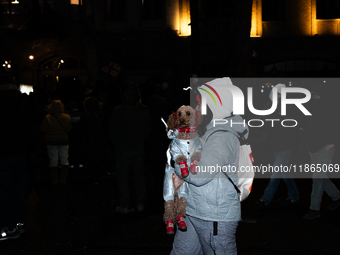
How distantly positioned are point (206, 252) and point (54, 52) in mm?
19152

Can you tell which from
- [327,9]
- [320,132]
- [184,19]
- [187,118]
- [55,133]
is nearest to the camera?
[187,118]

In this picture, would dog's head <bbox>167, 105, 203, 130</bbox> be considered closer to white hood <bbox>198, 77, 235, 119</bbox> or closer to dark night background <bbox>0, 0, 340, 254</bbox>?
white hood <bbox>198, 77, 235, 119</bbox>

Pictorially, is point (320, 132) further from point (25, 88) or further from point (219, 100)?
point (25, 88)

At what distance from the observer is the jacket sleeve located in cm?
315

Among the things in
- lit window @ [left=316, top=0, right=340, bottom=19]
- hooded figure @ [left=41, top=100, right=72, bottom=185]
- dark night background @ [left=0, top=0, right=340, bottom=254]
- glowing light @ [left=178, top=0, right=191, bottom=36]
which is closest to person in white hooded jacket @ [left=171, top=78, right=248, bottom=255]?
hooded figure @ [left=41, top=100, right=72, bottom=185]

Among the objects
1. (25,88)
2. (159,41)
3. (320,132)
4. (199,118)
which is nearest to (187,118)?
(199,118)

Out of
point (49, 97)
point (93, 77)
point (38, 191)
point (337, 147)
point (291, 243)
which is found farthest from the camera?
point (93, 77)

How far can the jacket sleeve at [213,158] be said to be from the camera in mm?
3150

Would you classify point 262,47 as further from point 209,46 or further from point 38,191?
point 38,191

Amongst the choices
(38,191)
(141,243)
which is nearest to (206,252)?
(141,243)

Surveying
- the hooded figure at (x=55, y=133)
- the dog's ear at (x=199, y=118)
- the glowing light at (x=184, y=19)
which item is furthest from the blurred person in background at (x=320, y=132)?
the glowing light at (x=184, y=19)

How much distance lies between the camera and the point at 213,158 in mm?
3146

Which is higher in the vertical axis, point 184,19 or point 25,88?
point 184,19

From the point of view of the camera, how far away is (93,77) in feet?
63.1
